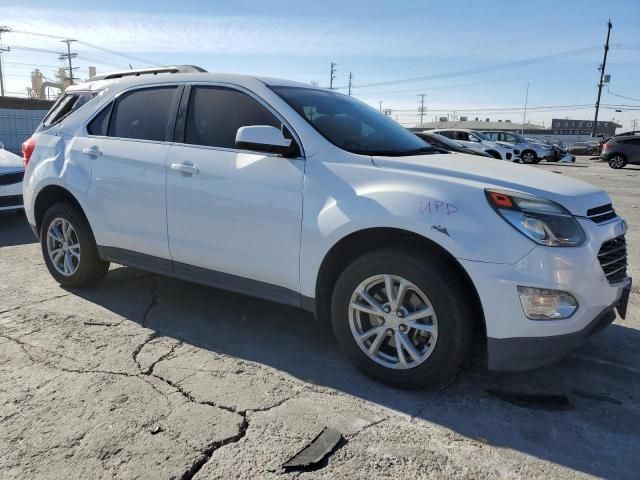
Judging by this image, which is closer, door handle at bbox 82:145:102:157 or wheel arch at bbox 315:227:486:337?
wheel arch at bbox 315:227:486:337

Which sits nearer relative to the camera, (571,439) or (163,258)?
(571,439)

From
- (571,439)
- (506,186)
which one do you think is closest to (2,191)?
(506,186)

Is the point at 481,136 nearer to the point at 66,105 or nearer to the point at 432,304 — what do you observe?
the point at 66,105

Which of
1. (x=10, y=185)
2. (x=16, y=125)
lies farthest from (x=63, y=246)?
(x=16, y=125)

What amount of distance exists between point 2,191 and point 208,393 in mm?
6412

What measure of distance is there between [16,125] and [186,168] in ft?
56.1

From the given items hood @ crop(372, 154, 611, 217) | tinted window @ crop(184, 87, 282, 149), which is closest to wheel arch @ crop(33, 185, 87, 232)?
tinted window @ crop(184, 87, 282, 149)

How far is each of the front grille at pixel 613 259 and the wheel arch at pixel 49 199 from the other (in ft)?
12.9

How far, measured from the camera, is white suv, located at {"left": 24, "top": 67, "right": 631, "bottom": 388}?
9.04 feet

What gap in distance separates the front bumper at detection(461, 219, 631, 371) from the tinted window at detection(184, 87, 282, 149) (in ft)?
5.86

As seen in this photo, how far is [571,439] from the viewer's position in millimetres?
2676

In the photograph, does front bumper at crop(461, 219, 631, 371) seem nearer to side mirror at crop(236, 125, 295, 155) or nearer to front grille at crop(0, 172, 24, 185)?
side mirror at crop(236, 125, 295, 155)

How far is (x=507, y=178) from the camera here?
119 inches

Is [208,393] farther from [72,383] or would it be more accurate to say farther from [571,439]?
[571,439]
